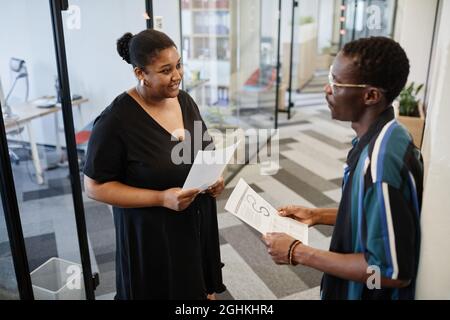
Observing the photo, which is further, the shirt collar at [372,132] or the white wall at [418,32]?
the white wall at [418,32]

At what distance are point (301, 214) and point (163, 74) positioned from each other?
0.67 m

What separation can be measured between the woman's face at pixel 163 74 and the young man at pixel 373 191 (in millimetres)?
Result: 599

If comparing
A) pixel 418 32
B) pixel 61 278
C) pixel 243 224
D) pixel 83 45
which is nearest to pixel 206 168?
pixel 61 278

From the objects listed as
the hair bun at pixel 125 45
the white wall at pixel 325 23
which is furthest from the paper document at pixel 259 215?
the white wall at pixel 325 23

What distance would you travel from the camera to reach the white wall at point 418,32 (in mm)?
4207

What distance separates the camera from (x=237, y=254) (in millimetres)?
2750

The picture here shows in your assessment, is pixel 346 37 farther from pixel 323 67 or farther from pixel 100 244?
pixel 100 244

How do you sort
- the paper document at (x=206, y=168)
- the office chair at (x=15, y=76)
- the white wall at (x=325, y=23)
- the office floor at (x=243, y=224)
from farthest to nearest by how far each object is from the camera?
the white wall at (x=325, y=23) → the office chair at (x=15, y=76) → the office floor at (x=243, y=224) → the paper document at (x=206, y=168)

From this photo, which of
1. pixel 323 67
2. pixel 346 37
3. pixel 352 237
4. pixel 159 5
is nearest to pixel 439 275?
pixel 352 237

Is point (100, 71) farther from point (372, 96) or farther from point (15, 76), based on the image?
point (372, 96)

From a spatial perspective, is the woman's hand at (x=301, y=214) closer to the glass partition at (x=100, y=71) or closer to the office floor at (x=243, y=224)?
the office floor at (x=243, y=224)

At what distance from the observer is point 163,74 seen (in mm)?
1428
